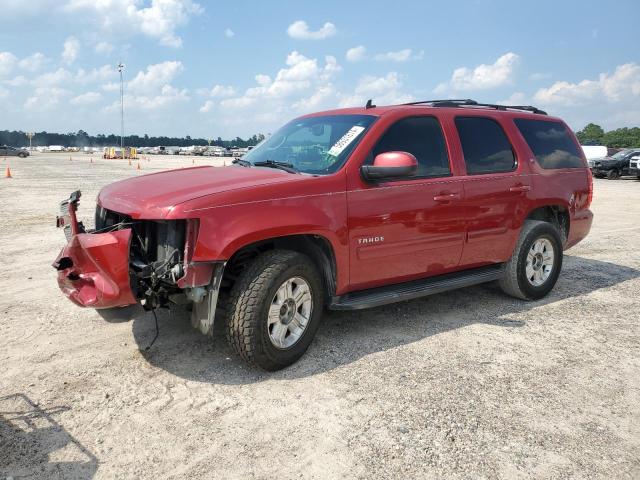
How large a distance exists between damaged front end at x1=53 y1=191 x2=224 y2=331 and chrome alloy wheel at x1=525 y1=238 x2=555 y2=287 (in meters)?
3.55

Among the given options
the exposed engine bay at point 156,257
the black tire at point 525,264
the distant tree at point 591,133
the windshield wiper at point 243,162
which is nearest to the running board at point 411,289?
the black tire at point 525,264

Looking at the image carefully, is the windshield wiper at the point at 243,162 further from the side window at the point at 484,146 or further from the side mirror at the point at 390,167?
the side window at the point at 484,146

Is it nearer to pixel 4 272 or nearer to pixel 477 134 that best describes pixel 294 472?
pixel 477 134

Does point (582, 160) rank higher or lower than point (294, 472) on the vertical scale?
higher

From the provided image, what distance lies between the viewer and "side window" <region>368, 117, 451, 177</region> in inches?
170

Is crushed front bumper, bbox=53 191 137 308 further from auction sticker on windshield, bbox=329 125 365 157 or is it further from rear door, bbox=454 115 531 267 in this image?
rear door, bbox=454 115 531 267

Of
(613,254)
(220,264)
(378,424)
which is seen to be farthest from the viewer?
(613,254)

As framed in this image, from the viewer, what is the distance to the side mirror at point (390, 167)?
3.90m

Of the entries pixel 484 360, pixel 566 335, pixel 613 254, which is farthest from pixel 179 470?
pixel 613 254

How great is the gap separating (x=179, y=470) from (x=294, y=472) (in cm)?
58

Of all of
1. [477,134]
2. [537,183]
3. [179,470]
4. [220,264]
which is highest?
[477,134]

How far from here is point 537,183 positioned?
5.36 metres

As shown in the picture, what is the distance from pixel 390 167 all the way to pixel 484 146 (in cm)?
157

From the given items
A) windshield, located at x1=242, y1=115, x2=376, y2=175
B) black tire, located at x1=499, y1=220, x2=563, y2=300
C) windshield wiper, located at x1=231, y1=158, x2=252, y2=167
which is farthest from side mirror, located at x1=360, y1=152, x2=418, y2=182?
black tire, located at x1=499, y1=220, x2=563, y2=300
